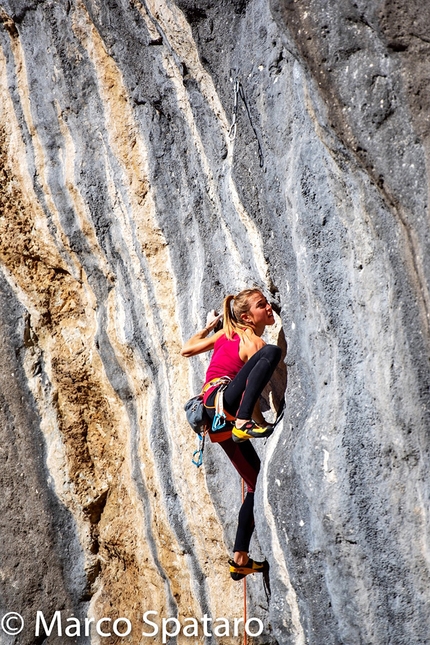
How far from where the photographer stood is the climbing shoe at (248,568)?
3.38 m

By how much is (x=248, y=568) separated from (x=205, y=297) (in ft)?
4.33

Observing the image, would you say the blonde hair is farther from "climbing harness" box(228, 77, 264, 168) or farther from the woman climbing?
"climbing harness" box(228, 77, 264, 168)

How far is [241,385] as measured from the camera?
10.5 ft

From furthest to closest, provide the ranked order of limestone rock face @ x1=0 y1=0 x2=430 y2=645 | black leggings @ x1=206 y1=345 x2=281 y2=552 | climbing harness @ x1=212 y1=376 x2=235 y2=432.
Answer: climbing harness @ x1=212 y1=376 x2=235 y2=432
black leggings @ x1=206 y1=345 x2=281 y2=552
limestone rock face @ x1=0 y1=0 x2=430 y2=645

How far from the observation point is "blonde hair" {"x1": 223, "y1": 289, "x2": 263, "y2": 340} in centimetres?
334

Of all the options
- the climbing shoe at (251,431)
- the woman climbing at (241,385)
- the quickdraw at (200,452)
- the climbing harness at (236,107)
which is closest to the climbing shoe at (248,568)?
the woman climbing at (241,385)

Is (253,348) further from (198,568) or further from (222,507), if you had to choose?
(198,568)

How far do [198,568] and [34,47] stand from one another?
301 centimetres

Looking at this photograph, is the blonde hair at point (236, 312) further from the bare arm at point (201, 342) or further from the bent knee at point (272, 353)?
the bent knee at point (272, 353)

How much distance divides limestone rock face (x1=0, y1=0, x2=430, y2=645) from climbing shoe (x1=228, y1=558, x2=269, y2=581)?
4.9 inches

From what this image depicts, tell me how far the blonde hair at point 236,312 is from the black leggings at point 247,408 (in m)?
0.20

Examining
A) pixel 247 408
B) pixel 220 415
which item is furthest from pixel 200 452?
pixel 247 408

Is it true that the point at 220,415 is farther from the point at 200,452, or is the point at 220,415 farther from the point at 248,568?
the point at 248,568

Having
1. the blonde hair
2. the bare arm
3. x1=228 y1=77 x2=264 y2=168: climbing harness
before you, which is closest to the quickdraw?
the bare arm
